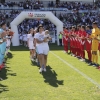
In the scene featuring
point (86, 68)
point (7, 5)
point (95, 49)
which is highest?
point (7, 5)

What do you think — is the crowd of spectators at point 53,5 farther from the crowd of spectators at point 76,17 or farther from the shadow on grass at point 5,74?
the shadow on grass at point 5,74

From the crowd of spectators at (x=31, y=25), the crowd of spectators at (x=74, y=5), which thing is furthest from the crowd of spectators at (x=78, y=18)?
the crowd of spectators at (x=31, y=25)

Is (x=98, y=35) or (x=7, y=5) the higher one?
(x=7, y=5)

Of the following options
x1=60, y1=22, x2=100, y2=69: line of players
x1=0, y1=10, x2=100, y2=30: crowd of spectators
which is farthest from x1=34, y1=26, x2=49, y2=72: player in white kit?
x1=0, y1=10, x2=100, y2=30: crowd of spectators

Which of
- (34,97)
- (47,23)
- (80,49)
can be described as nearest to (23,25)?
(47,23)

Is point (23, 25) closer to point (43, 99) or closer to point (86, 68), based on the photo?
point (86, 68)

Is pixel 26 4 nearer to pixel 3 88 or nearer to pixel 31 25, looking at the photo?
pixel 31 25

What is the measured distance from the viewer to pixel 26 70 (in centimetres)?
955

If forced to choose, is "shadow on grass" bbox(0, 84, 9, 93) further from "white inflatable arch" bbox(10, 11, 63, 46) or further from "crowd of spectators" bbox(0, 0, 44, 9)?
"crowd of spectators" bbox(0, 0, 44, 9)

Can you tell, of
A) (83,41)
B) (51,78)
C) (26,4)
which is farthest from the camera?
(26,4)

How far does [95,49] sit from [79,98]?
452 cm

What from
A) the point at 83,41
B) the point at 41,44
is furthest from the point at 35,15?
the point at 41,44

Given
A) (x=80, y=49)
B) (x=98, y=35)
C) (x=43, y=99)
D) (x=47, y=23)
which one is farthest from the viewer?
(x=47, y=23)

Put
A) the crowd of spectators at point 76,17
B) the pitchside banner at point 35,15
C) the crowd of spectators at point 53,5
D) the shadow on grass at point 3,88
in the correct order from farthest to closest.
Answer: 1. the crowd of spectators at point 53,5
2. the crowd of spectators at point 76,17
3. the pitchside banner at point 35,15
4. the shadow on grass at point 3,88
